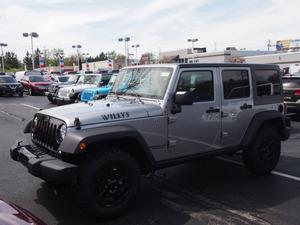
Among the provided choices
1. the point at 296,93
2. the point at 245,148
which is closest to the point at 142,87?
the point at 245,148

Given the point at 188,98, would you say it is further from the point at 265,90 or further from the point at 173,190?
the point at 265,90

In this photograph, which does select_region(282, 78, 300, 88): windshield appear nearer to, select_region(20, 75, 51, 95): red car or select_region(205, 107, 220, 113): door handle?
select_region(205, 107, 220, 113): door handle

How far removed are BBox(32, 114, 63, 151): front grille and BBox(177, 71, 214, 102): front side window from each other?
5.71ft

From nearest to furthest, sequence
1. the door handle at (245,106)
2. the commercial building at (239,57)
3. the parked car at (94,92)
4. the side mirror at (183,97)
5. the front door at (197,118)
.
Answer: the side mirror at (183,97) → the front door at (197,118) → the door handle at (245,106) → the parked car at (94,92) → the commercial building at (239,57)

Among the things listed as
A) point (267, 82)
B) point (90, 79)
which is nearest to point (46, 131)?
point (267, 82)

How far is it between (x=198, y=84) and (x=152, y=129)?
1.09 m

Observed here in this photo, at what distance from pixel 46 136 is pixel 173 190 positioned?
79.7 inches

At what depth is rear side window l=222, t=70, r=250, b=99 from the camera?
6.04 meters

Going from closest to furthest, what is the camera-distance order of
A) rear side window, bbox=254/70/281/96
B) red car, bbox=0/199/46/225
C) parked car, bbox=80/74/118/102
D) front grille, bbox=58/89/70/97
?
→ 1. red car, bbox=0/199/46/225
2. rear side window, bbox=254/70/281/96
3. parked car, bbox=80/74/118/102
4. front grille, bbox=58/89/70/97

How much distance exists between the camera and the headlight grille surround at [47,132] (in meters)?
4.80

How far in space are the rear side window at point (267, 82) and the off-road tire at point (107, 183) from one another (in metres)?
2.84

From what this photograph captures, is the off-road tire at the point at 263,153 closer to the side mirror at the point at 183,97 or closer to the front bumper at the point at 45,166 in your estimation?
the side mirror at the point at 183,97

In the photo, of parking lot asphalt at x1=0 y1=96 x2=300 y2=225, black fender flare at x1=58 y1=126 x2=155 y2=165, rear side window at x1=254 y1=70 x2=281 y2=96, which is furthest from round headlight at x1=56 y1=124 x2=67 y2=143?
rear side window at x1=254 y1=70 x2=281 y2=96

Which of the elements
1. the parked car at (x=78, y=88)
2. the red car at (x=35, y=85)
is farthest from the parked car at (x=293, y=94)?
the red car at (x=35, y=85)
